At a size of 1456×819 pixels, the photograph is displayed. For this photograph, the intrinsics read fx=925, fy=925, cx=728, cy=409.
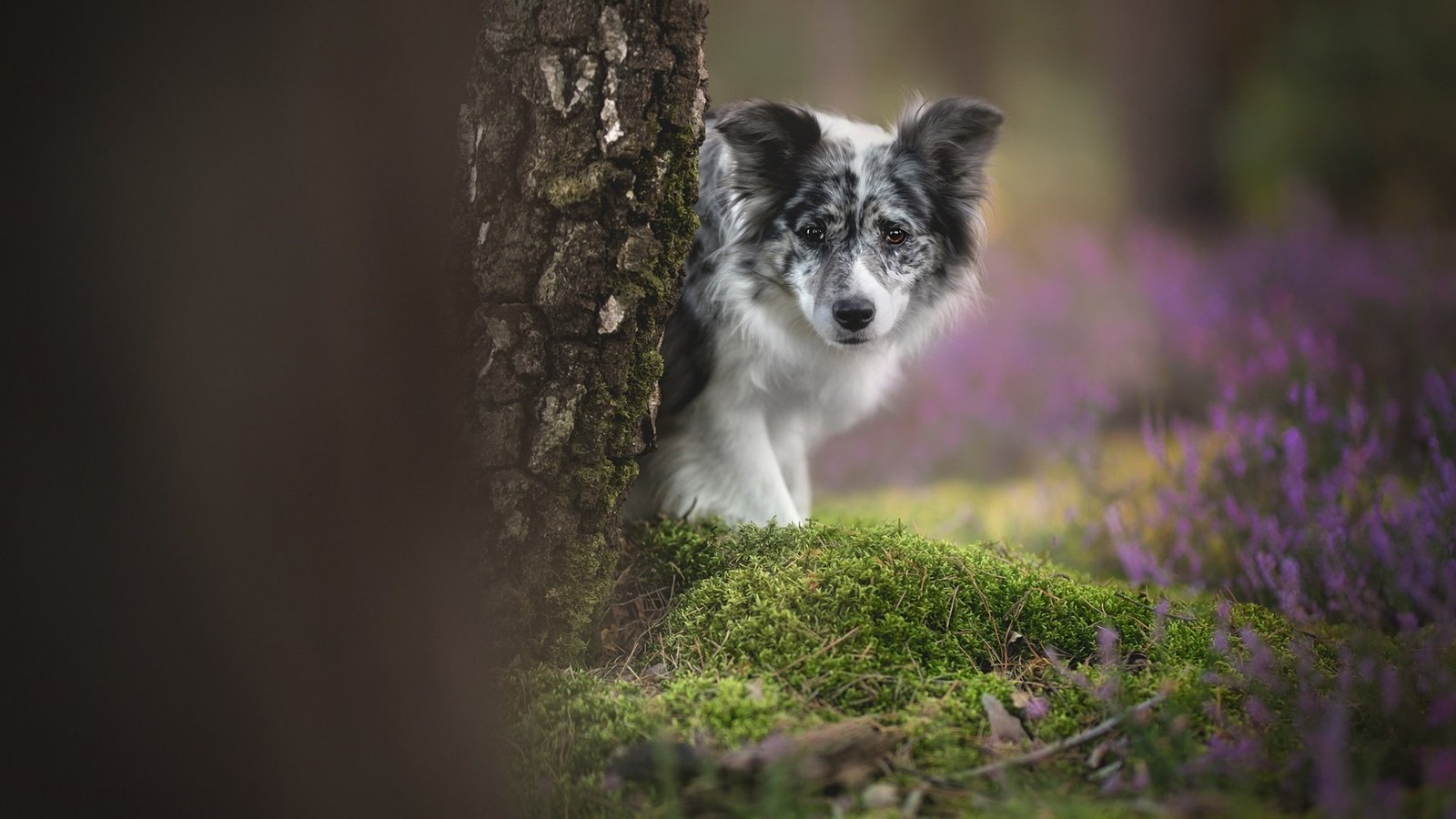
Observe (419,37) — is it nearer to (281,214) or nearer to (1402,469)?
(281,214)

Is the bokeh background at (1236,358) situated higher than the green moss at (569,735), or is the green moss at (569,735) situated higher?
the bokeh background at (1236,358)

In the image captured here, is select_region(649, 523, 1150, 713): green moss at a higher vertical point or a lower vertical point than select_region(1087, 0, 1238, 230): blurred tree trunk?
lower

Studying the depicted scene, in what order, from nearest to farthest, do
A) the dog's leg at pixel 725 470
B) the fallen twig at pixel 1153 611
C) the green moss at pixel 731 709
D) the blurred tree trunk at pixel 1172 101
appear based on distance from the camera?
the green moss at pixel 731 709
the fallen twig at pixel 1153 611
the dog's leg at pixel 725 470
the blurred tree trunk at pixel 1172 101

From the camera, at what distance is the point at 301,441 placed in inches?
70.1

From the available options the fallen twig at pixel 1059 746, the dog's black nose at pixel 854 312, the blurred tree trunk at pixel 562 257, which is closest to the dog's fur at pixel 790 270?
the dog's black nose at pixel 854 312

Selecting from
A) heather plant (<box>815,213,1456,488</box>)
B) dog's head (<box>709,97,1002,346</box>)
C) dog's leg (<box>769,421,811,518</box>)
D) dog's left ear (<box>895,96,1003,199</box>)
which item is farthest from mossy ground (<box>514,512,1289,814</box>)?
heather plant (<box>815,213,1456,488</box>)

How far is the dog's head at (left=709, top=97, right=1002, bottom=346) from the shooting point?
3309 millimetres

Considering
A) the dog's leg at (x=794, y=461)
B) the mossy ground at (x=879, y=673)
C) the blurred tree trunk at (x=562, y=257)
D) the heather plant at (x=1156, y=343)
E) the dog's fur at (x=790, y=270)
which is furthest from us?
the heather plant at (x=1156, y=343)

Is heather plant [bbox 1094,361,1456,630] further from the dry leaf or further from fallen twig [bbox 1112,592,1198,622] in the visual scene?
the dry leaf

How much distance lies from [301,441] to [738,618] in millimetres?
1188

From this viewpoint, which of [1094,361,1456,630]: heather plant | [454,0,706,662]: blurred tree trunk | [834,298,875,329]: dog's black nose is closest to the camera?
[454,0,706,662]: blurred tree trunk

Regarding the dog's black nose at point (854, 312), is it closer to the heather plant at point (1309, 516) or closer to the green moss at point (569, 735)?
the heather plant at point (1309, 516)

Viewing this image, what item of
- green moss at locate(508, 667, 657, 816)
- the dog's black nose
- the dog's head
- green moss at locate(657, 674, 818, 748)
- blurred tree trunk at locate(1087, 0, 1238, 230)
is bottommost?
green moss at locate(508, 667, 657, 816)

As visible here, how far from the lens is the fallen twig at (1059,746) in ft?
6.18
